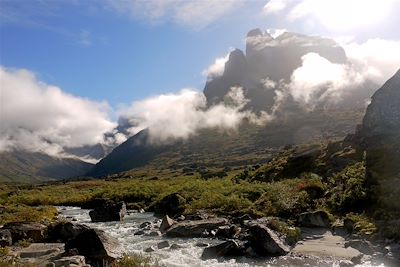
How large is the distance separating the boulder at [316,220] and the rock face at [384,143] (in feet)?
18.6

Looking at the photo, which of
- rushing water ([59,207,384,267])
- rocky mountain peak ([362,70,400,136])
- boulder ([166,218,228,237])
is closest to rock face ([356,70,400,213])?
rocky mountain peak ([362,70,400,136])

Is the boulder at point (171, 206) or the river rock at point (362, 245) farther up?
the boulder at point (171, 206)

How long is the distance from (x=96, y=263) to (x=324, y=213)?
73.3 ft

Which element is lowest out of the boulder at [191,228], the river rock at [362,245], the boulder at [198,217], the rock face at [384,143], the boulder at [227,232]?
the river rock at [362,245]

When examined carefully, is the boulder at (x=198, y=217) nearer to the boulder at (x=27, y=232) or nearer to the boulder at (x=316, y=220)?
the boulder at (x=316, y=220)

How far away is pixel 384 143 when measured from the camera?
228 ft

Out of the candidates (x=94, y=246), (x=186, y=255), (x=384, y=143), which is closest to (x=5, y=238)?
(x=94, y=246)

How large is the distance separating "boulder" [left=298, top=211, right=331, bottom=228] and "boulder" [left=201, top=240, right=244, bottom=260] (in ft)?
35.8

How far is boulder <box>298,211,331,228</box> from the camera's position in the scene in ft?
137

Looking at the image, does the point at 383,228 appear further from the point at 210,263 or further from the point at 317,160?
the point at 317,160

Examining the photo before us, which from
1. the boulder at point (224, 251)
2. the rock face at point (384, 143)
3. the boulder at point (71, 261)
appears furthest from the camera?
the rock face at point (384, 143)

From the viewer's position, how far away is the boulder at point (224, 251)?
3350 cm

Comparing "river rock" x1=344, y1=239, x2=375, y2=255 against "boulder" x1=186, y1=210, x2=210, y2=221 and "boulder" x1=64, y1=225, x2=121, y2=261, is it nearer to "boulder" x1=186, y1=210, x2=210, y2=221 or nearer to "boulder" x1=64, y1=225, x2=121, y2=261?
"boulder" x1=64, y1=225, x2=121, y2=261

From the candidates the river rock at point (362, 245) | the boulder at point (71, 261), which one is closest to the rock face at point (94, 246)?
the boulder at point (71, 261)
